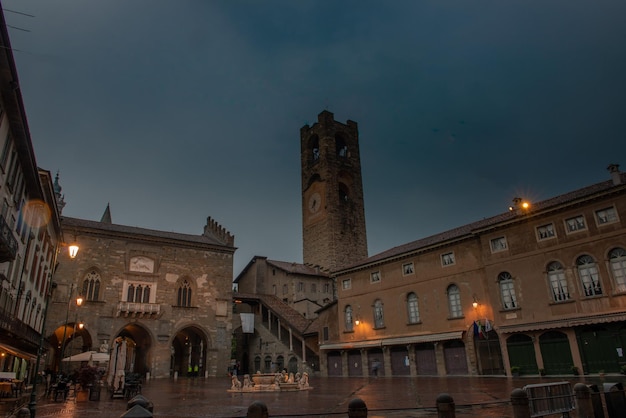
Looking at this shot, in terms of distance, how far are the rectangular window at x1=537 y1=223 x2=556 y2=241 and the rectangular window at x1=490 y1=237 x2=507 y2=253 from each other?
2166 millimetres

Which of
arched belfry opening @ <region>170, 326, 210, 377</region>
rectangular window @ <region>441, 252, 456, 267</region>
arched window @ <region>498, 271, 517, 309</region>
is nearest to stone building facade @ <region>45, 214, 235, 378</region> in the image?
arched belfry opening @ <region>170, 326, 210, 377</region>

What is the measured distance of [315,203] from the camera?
64312 mm

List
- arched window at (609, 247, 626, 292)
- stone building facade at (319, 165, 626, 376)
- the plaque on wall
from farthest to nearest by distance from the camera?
the plaque on wall, stone building facade at (319, 165, 626, 376), arched window at (609, 247, 626, 292)

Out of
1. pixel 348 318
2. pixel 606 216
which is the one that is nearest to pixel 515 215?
pixel 606 216

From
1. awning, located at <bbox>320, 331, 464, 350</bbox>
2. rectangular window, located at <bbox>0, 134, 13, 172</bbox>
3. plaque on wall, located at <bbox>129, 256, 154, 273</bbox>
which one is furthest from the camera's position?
plaque on wall, located at <bbox>129, 256, 154, 273</bbox>

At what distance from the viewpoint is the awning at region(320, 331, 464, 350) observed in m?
29.2

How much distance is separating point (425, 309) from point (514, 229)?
27.9ft

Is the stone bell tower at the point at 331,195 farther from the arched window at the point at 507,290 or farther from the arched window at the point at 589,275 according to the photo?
the arched window at the point at 589,275

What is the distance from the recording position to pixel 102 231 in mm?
39469

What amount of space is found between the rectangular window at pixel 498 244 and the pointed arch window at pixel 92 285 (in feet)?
105

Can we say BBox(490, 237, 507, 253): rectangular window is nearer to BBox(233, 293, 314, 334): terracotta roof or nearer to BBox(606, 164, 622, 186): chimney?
BBox(606, 164, 622, 186): chimney

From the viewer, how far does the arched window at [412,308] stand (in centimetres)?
3219

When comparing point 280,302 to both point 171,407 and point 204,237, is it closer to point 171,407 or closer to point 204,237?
point 204,237

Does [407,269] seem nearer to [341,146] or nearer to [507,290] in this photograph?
[507,290]
